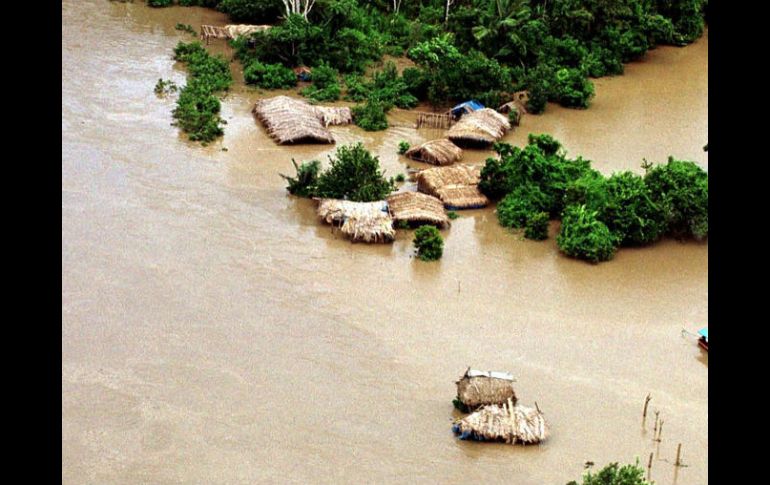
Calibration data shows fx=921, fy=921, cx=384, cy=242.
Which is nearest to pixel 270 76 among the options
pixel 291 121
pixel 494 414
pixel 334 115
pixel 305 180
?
pixel 334 115

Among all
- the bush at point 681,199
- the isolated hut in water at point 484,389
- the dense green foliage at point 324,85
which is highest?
the dense green foliage at point 324,85

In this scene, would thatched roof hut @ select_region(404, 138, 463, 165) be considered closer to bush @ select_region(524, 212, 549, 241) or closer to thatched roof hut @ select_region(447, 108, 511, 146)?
thatched roof hut @ select_region(447, 108, 511, 146)

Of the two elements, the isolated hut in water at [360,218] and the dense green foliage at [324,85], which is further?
the dense green foliage at [324,85]

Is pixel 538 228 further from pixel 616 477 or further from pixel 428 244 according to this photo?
pixel 616 477

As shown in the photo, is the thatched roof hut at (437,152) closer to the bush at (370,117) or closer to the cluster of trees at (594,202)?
the cluster of trees at (594,202)

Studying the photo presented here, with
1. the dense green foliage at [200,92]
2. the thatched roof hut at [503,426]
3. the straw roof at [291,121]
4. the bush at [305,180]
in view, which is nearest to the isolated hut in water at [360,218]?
the bush at [305,180]
